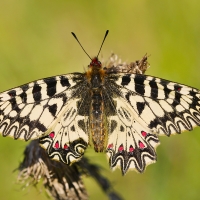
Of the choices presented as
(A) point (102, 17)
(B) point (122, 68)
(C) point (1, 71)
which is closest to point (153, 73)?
(A) point (102, 17)

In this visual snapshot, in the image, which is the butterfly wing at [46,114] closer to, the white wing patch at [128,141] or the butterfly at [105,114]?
the butterfly at [105,114]

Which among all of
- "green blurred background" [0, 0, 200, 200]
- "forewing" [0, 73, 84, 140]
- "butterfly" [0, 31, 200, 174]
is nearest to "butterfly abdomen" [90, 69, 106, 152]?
"butterfly" [0, 31, 200, 174]

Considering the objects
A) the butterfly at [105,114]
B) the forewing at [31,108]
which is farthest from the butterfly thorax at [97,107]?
the forewing at [31,108]

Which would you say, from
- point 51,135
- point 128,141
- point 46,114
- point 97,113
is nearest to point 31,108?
point 46,114

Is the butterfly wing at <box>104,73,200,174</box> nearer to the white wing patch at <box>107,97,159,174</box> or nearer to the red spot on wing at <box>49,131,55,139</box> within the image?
the white wing patch at <box>107,97,159,174</box>

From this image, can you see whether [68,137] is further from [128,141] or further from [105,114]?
[128,141]

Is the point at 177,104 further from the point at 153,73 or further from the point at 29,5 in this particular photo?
the point at 29,5
